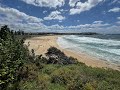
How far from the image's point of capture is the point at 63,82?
48.8 feet

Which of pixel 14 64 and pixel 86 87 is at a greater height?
pixel 14 64

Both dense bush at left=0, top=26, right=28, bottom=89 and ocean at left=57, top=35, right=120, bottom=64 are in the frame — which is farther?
ocean at left=57, top=35, right=120, bottom=64

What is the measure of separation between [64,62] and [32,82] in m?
11.7

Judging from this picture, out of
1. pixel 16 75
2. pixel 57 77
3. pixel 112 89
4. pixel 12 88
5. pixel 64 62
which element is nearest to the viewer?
pixel 12 88

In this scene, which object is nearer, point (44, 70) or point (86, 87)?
point (86, 87)

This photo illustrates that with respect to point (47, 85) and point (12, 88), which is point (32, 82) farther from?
point (12, 88)

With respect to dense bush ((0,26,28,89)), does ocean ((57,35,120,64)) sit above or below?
below

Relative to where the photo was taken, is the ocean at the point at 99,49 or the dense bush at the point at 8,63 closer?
the dense bush at the point at 8,63

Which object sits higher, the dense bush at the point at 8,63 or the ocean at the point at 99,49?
the dense bush at the point at 8,63

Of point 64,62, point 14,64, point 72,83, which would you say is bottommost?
point 64,62

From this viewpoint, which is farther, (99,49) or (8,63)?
(99,49)

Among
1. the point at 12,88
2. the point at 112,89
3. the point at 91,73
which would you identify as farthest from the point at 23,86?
the point at 91,73

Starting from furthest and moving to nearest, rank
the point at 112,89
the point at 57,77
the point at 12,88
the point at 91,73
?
the point at 91,73 → the point at 57,77 → the point at 112,89 → the point at 12,88

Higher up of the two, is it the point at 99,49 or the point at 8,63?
the point at 8,63
